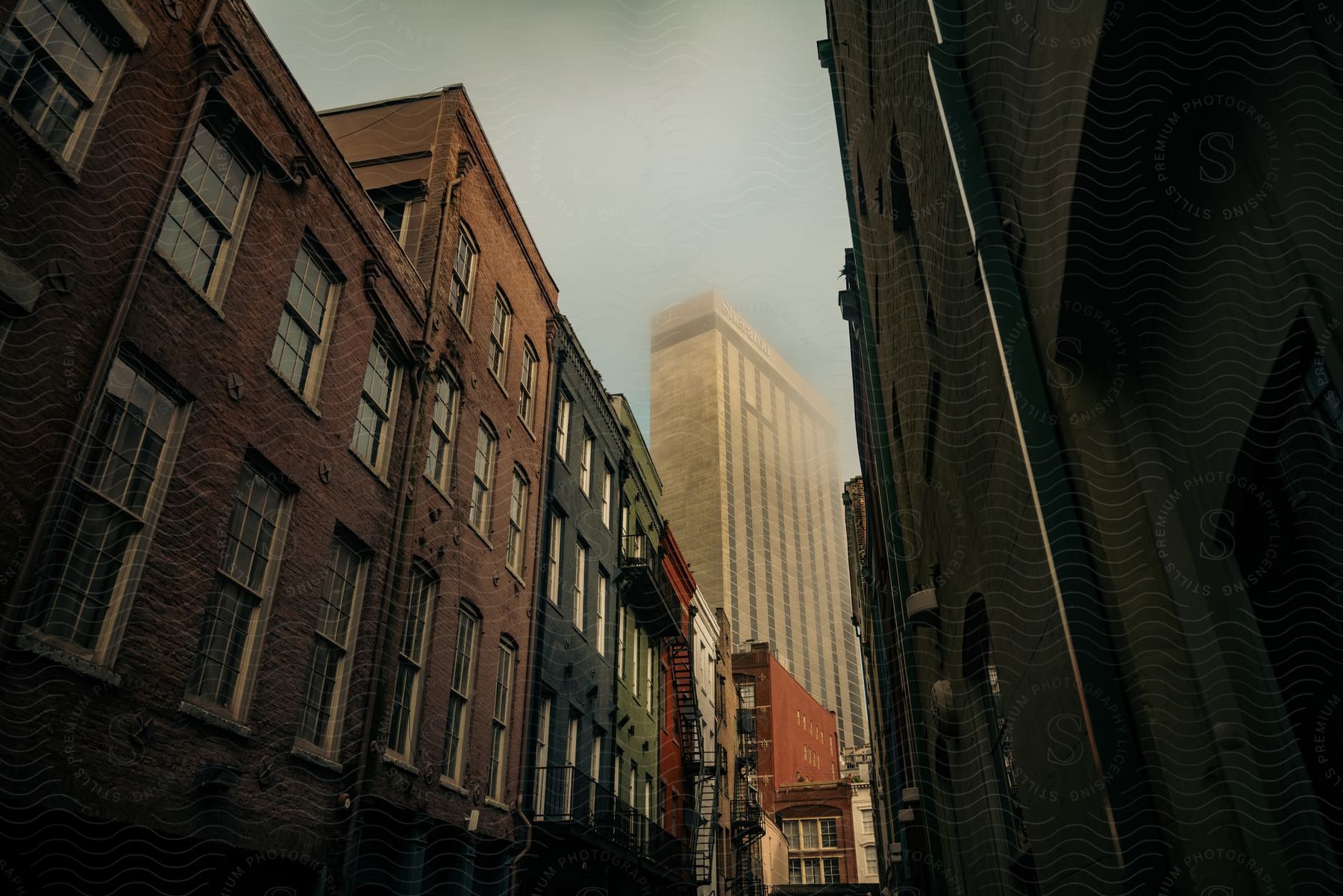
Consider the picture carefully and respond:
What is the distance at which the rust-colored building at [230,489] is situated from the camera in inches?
248

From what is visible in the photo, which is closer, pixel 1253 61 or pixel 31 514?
pixel 1253 61

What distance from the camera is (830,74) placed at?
19.0 metres

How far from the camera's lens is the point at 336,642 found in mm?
10242

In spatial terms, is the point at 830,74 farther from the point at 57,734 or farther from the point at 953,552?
the point at 57,734

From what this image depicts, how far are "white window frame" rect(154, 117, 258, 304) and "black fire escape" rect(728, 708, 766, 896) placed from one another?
98.5ft

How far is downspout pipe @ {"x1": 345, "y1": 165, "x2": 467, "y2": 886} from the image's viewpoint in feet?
32.9

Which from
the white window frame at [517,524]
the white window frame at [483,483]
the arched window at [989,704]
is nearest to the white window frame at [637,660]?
the white window frame at [517,524]

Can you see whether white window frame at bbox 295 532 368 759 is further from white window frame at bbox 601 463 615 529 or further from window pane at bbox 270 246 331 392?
white window frame at bbox 601 463 615 529

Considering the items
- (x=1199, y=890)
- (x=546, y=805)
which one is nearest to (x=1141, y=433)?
(x=1199, y=890)

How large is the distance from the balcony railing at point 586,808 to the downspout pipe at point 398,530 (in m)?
3.83

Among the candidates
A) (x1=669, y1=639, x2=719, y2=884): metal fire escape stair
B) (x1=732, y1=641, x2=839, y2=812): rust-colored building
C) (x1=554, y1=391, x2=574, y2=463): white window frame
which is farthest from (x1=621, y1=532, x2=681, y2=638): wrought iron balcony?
(x1=732, y1=641, x2=839, y2=812): rust-colored building

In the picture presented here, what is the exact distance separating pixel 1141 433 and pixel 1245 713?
1116 millimetres

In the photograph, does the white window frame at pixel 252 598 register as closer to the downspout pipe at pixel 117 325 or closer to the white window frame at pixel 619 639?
the downspout pipe at pixel 117 325

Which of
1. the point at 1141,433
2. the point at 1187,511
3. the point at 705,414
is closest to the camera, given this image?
the point at 1187,511
